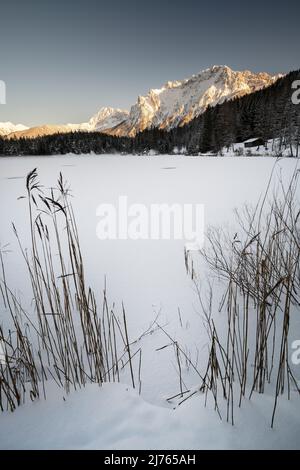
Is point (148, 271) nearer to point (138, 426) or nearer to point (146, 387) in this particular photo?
point (146, 387)

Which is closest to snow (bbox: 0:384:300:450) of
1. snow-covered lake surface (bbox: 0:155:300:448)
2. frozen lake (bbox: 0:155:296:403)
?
snow-covered lake surface (bbox: 0:155:300:448)

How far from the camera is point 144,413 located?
1.47m

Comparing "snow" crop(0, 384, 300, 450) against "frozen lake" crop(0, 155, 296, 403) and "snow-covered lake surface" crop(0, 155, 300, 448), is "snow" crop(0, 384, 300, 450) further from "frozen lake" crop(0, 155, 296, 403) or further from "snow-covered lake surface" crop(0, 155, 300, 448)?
"frozen lake" crop(0, 155, 296, 403)

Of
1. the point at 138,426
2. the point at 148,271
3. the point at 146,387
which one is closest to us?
the point at 138,426

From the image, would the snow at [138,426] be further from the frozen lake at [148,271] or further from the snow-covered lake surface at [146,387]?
the frozen lake at [148,271]

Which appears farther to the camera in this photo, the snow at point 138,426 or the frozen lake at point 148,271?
the frozen lake at point 148,271

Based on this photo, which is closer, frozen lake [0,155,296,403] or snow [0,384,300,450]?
snow [0,384,300,450]

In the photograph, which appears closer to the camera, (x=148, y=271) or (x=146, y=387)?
(x=146, y=387)

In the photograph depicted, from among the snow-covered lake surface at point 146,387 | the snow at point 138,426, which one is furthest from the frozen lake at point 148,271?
the snow at point 138,426

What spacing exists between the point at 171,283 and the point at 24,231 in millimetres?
4815

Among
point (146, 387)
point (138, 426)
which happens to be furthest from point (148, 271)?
point (138, 426)

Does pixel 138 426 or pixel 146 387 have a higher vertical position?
pixel 138 426

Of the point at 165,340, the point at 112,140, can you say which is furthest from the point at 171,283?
the point at 112,140
